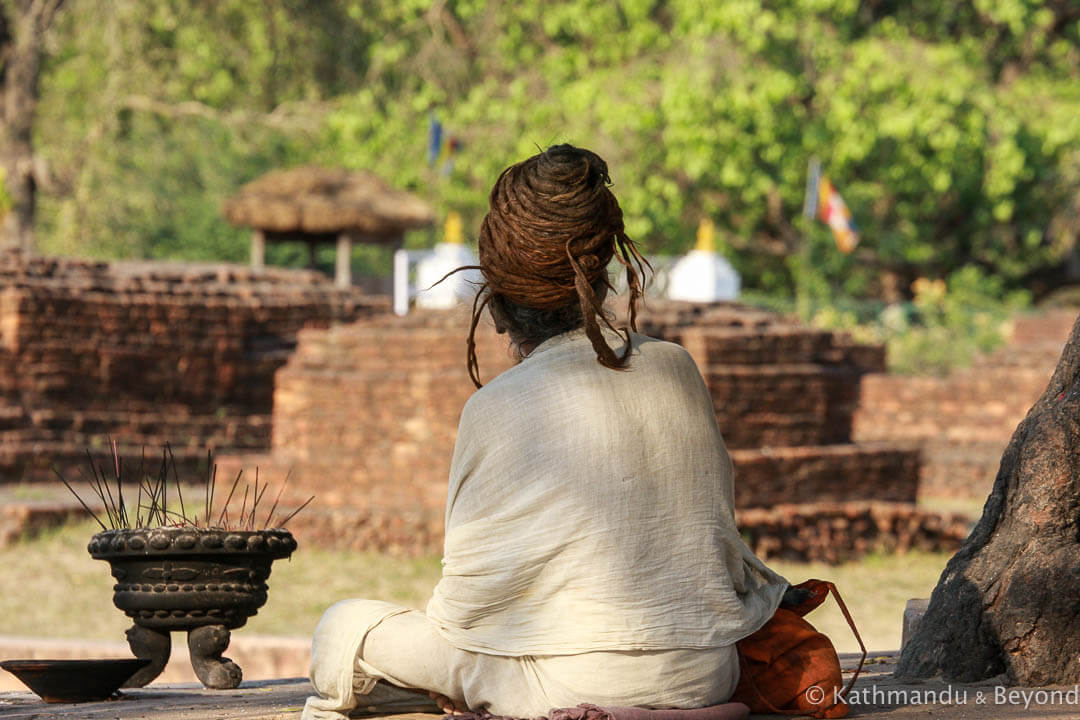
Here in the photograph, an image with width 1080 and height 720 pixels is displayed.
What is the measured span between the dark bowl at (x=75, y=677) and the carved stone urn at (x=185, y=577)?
0.38 feet

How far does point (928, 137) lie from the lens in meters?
19.7

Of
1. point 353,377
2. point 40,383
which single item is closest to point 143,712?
point 353,377

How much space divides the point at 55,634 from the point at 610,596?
5.05 m

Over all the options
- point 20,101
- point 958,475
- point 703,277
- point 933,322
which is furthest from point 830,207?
point 20,101

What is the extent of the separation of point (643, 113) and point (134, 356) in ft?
27.7

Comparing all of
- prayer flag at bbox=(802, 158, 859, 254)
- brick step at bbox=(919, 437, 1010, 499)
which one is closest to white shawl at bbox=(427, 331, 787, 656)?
brick step at bbox=(919, 437, 1010, 499)

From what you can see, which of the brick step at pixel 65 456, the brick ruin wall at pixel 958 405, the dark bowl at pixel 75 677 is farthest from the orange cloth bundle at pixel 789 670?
the brick ruin wall at pixel 958 405

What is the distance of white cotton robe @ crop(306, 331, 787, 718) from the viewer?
9.84ft

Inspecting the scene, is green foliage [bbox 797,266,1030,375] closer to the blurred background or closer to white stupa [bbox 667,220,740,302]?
the blurred background

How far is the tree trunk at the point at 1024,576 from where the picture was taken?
147 inches

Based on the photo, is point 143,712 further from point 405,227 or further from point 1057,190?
point 1057,190

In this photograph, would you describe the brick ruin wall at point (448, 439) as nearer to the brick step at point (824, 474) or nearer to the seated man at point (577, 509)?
the brick step at point (824, 474)

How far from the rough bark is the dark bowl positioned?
15056mm

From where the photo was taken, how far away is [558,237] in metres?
3.02
